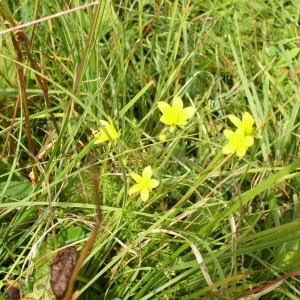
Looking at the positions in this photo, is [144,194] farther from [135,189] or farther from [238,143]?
[238,143]

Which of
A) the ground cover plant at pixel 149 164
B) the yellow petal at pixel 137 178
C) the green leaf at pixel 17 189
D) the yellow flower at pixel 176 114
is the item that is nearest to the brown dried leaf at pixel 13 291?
the ground cover plant at pixel 149 164

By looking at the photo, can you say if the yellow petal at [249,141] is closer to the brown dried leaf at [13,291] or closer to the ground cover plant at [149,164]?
the ground cover plant at [149,164]

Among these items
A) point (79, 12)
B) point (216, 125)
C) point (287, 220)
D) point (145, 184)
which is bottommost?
point (287, 220)

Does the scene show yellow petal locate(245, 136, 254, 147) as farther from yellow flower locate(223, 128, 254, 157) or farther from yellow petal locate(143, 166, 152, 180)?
yellow petal locate(143, 166, 152, 180)

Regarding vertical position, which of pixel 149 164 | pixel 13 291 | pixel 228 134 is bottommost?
pixel 13 291

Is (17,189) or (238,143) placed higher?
(238,143)

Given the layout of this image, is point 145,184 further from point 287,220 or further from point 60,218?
point 287,220

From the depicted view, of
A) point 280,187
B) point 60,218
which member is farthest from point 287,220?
point 60,218

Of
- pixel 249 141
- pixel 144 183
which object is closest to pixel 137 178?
pixel 144 183
